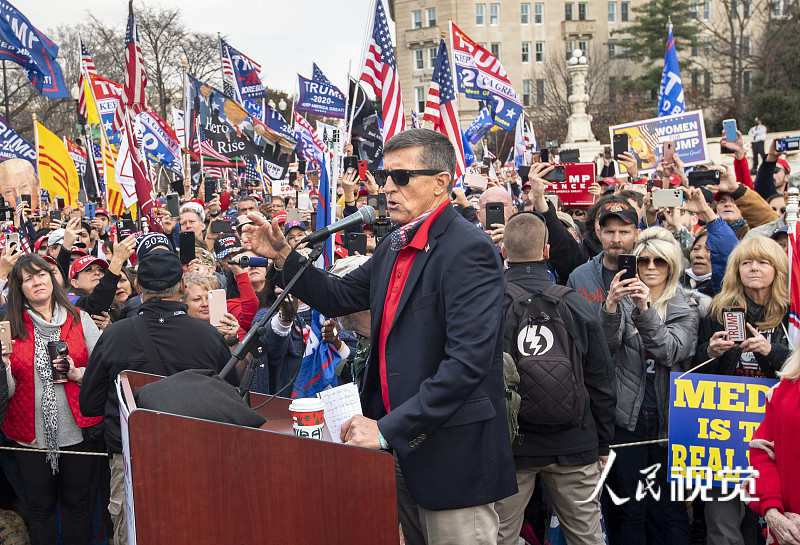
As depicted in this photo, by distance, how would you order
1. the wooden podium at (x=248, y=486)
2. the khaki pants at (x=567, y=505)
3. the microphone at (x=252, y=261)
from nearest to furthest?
the wooden podium at (x=248, y=486) < the microphone at (x=252, y=261) < the khaki pants at (x=567, y=505)

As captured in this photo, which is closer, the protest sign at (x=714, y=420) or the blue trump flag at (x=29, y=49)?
the protest sign at (x=714, y=420)

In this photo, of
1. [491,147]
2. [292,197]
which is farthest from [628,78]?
[292,197]

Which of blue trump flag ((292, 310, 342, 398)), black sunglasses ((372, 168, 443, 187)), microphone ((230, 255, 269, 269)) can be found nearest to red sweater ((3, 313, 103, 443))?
blue trump flag ((292, 310, 342, 398))

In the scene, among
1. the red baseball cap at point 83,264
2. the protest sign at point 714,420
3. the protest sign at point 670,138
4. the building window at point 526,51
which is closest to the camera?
the protest sign at point 714,420

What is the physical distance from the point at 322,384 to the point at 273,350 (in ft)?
1.50

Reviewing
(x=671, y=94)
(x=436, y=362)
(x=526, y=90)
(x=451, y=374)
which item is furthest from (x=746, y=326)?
(x=526, y=90)

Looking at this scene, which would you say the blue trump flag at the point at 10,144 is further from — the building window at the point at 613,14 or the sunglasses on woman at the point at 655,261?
the building window at the point at 613,14

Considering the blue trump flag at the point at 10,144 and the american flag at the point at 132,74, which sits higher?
the american flag at the point at 132,74

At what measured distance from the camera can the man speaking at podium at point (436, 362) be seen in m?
2.87

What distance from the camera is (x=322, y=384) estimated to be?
5020 mm

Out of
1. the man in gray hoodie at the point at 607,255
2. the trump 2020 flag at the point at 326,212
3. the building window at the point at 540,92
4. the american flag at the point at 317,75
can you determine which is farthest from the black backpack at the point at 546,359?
the building window at the point at 540,92

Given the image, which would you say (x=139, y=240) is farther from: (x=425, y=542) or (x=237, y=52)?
(x=237, y=52)

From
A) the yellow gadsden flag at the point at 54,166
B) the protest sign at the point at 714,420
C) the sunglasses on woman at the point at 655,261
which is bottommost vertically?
the protest sign at the point at 714,420

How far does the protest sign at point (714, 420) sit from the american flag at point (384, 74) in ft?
16.3
